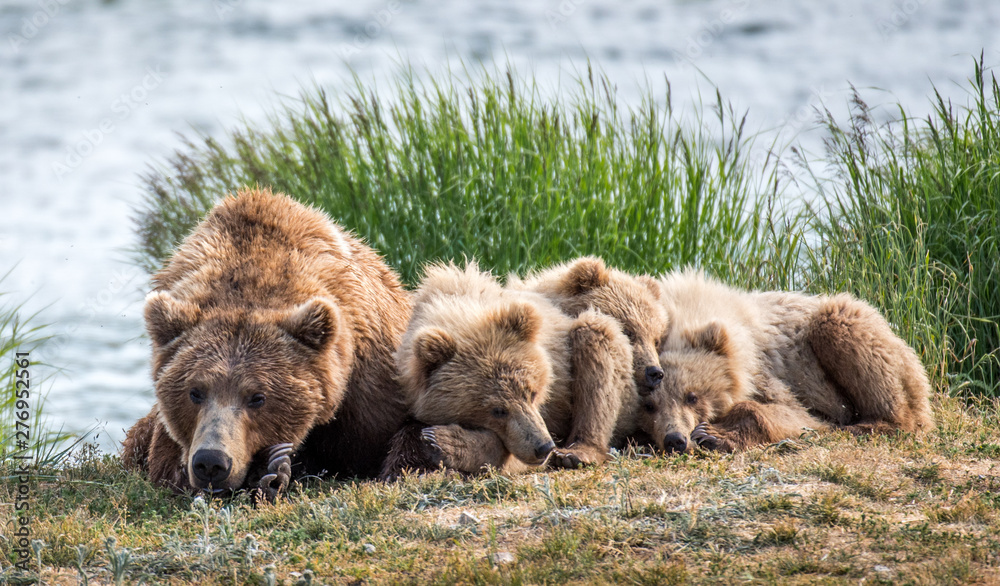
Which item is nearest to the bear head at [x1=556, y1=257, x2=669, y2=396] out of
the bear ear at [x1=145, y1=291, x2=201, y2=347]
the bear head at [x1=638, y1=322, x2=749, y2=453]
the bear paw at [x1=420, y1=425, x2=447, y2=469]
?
the bear head at [x1=638, y1=322, x2=749, y2=453]

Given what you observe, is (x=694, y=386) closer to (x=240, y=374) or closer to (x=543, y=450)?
(x=543, y=450)

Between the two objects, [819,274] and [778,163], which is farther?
[778,163]

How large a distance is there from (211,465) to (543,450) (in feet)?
5.39

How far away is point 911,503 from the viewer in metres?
4.44

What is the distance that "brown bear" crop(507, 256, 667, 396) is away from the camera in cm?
585

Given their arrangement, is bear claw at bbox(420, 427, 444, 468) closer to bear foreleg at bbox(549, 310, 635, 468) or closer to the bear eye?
bear foreleg at bbox(549, 310, 635, 468)

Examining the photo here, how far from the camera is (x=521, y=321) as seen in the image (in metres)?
5.35

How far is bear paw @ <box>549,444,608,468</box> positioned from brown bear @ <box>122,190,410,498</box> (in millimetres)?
973

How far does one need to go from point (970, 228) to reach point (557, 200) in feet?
11.6

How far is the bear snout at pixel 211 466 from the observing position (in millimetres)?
4637

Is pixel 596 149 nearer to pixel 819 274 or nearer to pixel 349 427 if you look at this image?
pixel 819 274

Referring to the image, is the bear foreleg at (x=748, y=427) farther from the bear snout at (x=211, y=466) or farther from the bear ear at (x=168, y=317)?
the bear ear at (x=168, y=317)

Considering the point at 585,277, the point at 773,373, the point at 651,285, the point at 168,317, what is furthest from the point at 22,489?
the point at 773,373

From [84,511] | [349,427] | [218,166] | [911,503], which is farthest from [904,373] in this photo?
[218,166]
